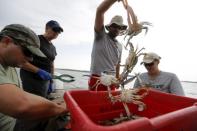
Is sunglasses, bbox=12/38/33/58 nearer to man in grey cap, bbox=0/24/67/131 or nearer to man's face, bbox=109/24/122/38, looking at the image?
man in grey cap, bbox=0/24/67/131

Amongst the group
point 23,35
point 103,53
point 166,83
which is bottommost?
point 166,83

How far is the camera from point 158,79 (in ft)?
9.68

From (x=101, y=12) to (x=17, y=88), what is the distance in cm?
130

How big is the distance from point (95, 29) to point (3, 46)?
1.19m

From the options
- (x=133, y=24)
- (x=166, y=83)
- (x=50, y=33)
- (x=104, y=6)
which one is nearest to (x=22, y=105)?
(x=133, y=24)

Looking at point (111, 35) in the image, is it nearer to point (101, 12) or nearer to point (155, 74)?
point (101, 12)

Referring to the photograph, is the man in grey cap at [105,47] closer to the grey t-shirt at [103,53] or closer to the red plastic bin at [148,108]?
the grey t-shirt at [103,53]

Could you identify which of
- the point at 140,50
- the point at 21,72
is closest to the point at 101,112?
the point at 140,50

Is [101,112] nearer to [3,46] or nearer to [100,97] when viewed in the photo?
[100,97]

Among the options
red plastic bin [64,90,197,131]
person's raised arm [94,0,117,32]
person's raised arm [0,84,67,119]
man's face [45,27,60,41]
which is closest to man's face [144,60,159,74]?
person's raised arm [94,0,117,32]

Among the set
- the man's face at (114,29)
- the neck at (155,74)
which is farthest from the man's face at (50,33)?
the neck at (155,74)

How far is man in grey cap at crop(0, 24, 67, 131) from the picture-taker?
44.7 inches

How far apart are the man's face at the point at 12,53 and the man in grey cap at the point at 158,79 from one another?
61.9 inches

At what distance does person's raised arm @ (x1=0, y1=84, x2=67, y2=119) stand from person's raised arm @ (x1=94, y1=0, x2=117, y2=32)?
1.10 m
